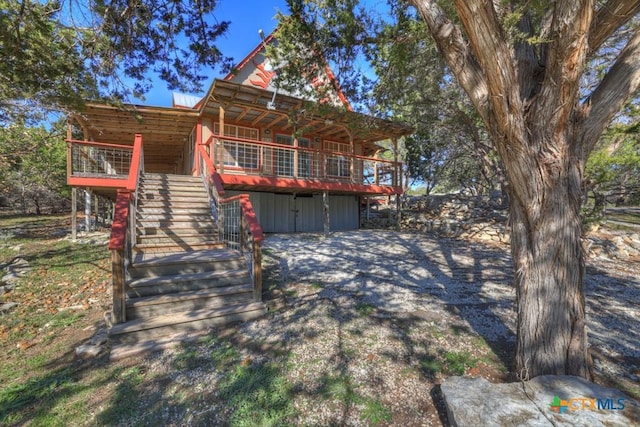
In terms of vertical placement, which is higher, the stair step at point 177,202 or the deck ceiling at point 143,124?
the deck ceiling at point 143,124

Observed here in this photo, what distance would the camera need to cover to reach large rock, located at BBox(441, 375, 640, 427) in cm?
187

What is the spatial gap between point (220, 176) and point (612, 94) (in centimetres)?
823

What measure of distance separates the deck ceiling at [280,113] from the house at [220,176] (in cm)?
3

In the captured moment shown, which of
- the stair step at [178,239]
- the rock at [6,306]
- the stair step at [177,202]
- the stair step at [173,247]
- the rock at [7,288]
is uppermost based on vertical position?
the stair step at [177,202]

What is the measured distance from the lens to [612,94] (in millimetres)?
2369

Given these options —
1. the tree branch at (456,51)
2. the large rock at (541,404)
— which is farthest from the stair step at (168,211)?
the large rock at (541,404)

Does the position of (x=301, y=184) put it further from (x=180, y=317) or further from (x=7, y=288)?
(x=7, y=288)

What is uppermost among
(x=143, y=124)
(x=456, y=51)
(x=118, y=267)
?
(x=143, y=124)

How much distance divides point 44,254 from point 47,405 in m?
6.59

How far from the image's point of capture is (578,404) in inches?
78.2

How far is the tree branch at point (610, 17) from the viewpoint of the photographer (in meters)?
2.15

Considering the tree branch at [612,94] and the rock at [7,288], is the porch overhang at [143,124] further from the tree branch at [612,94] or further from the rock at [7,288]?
the tree branch at [612,94]

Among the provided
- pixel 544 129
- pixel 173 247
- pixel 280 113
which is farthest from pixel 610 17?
pixel 280 113

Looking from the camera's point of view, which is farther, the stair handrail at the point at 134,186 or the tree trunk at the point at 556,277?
the stair handrail at the point at 134,186
